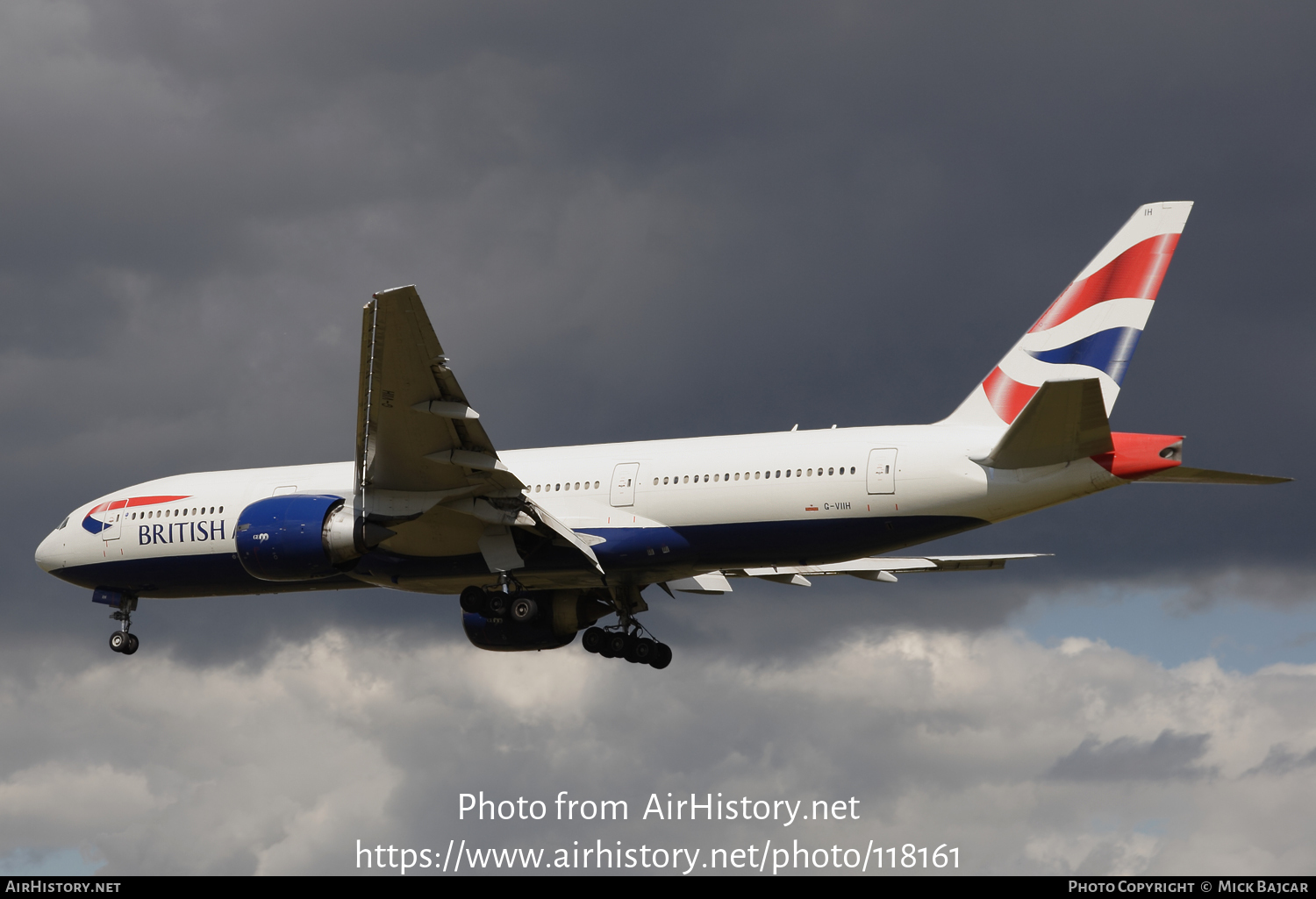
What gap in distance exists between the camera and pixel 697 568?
102 feet

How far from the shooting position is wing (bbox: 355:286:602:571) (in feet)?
83.9

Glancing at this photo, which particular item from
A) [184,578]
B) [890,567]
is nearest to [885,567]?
[890,567]

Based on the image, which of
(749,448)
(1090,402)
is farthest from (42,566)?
(1090,402)

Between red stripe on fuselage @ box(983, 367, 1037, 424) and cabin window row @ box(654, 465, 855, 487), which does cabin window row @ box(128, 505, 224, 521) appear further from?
red stripe on fuselage @ box(983, 367, 1037, 424)

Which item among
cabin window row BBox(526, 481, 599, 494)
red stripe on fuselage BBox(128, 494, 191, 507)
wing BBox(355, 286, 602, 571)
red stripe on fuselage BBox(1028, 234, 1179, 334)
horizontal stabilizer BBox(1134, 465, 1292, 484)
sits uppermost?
red stripe on fuselage BBox(1028, 234, 1179, 334)

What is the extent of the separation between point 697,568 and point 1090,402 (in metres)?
9.59

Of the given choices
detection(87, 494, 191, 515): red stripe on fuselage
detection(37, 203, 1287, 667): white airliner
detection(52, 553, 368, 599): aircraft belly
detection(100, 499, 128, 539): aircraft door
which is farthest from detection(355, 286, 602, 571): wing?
Result: detection(100, 499, 128, 539): aircraft door

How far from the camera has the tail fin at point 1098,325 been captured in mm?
29281

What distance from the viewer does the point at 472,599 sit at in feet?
105

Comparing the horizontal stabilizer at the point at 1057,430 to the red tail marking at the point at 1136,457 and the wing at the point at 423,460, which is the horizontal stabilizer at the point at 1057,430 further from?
the wing at the point at 423,460

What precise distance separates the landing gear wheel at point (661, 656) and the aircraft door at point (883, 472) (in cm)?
875

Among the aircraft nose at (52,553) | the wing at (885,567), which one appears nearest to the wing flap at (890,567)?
the wing at (885,567)

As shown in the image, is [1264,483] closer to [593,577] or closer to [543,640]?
[593,577]

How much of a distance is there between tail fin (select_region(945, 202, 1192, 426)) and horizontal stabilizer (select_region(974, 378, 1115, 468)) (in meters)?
2.54
